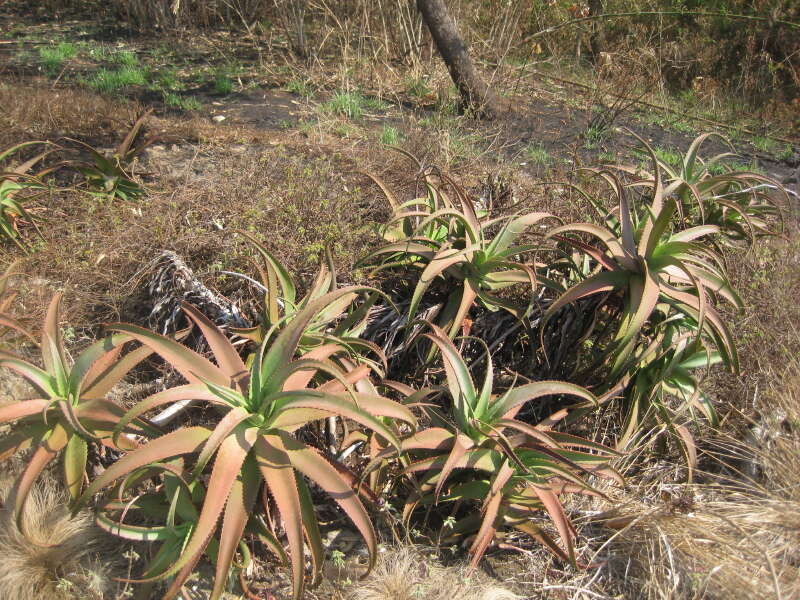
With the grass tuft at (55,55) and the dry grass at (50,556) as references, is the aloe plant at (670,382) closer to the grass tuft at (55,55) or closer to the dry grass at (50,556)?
the dry grass at (50,556)

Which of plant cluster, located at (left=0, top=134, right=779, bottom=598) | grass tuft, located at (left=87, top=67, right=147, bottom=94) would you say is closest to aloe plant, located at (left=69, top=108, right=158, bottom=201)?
plant cluster, located at (left=0, top=134, right=779, bottom=598)

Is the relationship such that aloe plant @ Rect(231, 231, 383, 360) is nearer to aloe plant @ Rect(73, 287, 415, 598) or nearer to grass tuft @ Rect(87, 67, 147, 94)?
aloe plant @ Rect(73, 287, 415, 598)

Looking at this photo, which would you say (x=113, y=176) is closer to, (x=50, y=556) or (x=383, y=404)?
(x=50, y=556)

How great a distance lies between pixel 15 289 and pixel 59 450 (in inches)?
47.4

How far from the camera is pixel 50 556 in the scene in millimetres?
1999

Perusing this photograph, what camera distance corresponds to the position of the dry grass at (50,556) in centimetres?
193

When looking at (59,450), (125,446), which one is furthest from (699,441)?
(59,450)

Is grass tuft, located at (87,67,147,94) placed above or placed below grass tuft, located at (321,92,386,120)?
above

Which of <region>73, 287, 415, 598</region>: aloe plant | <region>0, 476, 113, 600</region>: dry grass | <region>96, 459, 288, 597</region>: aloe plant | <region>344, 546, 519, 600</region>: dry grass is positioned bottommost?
<region>344, 546, 519, 600</region>: dry grass

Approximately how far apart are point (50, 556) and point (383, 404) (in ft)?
3.80

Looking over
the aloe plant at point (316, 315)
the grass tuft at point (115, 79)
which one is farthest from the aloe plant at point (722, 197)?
the grass tuft at point (115, 79)

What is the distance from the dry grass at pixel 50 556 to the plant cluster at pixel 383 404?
93mm

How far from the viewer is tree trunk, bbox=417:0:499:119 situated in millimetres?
5156

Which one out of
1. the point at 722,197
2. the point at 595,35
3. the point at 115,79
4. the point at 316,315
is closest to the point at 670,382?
the point at 722,197
